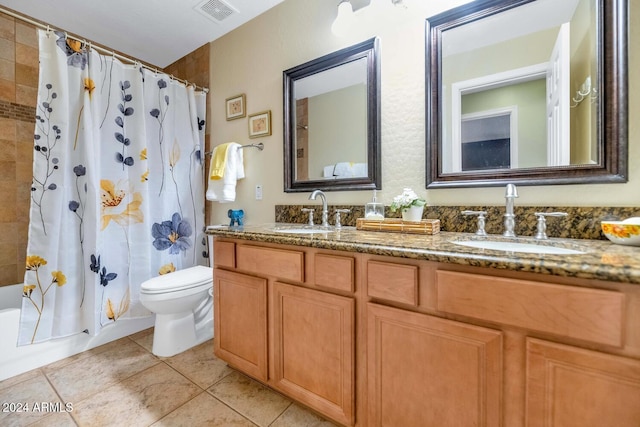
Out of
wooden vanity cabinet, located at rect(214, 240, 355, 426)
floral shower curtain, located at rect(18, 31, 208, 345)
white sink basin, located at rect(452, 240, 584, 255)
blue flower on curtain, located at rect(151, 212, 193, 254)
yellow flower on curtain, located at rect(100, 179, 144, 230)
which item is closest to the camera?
white sink basin, located at rect(452, 240, 584, 255)

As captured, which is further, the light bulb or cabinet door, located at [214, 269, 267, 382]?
the light bulb

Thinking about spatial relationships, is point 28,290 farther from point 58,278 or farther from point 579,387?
point 579,387

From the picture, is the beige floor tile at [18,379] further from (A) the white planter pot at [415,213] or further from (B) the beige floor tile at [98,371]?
(A) the white planter pot at [415,213]

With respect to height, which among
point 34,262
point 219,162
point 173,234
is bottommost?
point 34,262

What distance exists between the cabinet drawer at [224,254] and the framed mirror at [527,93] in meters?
1.04

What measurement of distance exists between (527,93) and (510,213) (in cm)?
52

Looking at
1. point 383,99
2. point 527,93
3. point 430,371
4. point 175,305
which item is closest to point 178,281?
point 175,305

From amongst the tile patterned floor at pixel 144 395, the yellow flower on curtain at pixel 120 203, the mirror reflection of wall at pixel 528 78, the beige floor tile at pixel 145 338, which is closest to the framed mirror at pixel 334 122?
the mirror reflection of wall at pixel 528 78

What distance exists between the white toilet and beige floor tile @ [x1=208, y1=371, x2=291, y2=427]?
479 mm

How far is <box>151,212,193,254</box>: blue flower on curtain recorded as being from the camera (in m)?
2.11

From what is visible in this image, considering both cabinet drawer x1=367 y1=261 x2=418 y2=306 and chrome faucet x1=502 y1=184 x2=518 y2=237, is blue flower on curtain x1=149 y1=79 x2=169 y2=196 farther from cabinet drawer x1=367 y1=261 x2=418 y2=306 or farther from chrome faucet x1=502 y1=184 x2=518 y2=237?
chrome faucet x1=502 y1=184 x2=518 y2=237

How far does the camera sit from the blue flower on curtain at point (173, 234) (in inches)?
83.0

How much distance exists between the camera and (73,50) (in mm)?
1714

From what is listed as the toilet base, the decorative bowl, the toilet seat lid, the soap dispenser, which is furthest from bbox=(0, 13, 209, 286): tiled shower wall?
the decorative bowl
